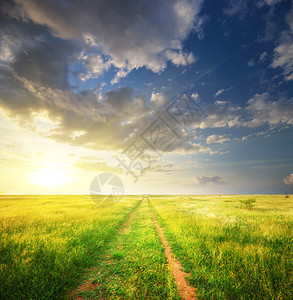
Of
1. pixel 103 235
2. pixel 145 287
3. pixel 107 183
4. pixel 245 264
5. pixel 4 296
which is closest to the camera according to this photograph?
pixel 4 296

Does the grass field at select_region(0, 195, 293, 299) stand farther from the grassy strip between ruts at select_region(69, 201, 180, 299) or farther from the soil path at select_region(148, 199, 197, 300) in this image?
the soil path at select_region(148, 199, 197, 300)

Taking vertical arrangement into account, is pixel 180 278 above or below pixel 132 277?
below

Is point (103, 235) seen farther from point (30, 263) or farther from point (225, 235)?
point (225, 235)

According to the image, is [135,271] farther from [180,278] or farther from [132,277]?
[180,278]

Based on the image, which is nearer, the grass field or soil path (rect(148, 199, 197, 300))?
the grass field

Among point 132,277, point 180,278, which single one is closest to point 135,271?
point 132,277

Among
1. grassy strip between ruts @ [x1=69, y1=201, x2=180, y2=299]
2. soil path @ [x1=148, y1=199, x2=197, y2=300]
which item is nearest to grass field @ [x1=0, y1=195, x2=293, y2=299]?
grassy strip between ruts @ [x1=69, y1=201, x2=180, y2=299]

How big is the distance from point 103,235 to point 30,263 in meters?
4.57

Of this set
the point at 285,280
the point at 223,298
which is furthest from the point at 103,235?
the point at 285,280

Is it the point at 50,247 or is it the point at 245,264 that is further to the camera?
the point at 50,247

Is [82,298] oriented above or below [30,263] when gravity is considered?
below

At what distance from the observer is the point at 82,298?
387 centimetres

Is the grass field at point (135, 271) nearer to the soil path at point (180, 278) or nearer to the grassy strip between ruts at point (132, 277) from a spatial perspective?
the grassy strip between ruts at point (132, 277)

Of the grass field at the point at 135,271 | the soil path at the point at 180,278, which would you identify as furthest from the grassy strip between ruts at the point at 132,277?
the soil path at the point at 180,278
